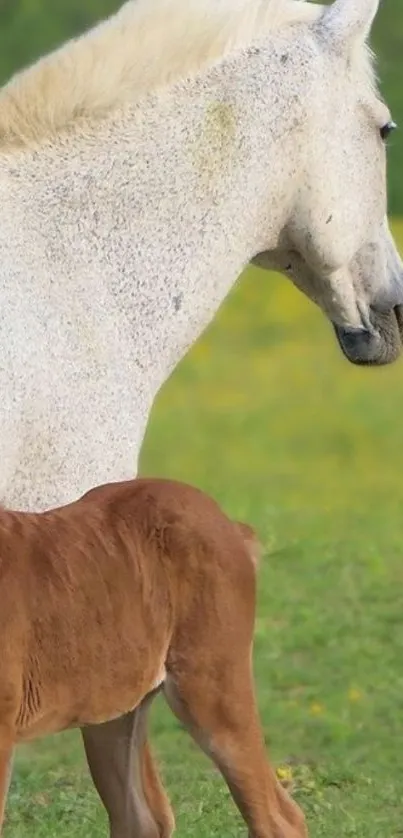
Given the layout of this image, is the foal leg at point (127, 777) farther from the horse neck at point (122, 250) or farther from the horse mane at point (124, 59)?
the horse mane at point (124, 59)

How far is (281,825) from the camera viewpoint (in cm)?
408

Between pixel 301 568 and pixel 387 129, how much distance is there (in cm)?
683

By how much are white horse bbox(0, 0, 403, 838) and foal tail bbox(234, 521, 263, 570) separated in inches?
11.9

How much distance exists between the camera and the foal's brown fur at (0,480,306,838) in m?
3.69

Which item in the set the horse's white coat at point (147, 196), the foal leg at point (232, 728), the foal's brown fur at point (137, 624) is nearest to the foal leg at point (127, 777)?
the foal's brown fur at point (137, 624)

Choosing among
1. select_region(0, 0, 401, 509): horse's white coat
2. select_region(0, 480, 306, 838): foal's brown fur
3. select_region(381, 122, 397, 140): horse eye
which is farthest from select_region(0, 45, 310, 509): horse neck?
select_region(381, 122, 397, 140): horse eye

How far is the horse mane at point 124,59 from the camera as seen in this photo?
4.36 meters

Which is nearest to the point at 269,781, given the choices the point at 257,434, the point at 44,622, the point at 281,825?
the point at 281,825

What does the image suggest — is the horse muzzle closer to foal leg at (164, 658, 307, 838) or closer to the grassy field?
foal leg at (164, 658, 307, 838)

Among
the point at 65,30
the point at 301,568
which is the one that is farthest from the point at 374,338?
the point at 65,30

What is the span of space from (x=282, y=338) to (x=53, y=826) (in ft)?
59.8

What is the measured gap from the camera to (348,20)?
15.7 ft

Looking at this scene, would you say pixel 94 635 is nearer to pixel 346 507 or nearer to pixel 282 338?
pixel 346 507

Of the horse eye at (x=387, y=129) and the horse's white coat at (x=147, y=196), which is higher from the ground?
the horse's white coat at (x=147, y=196)
